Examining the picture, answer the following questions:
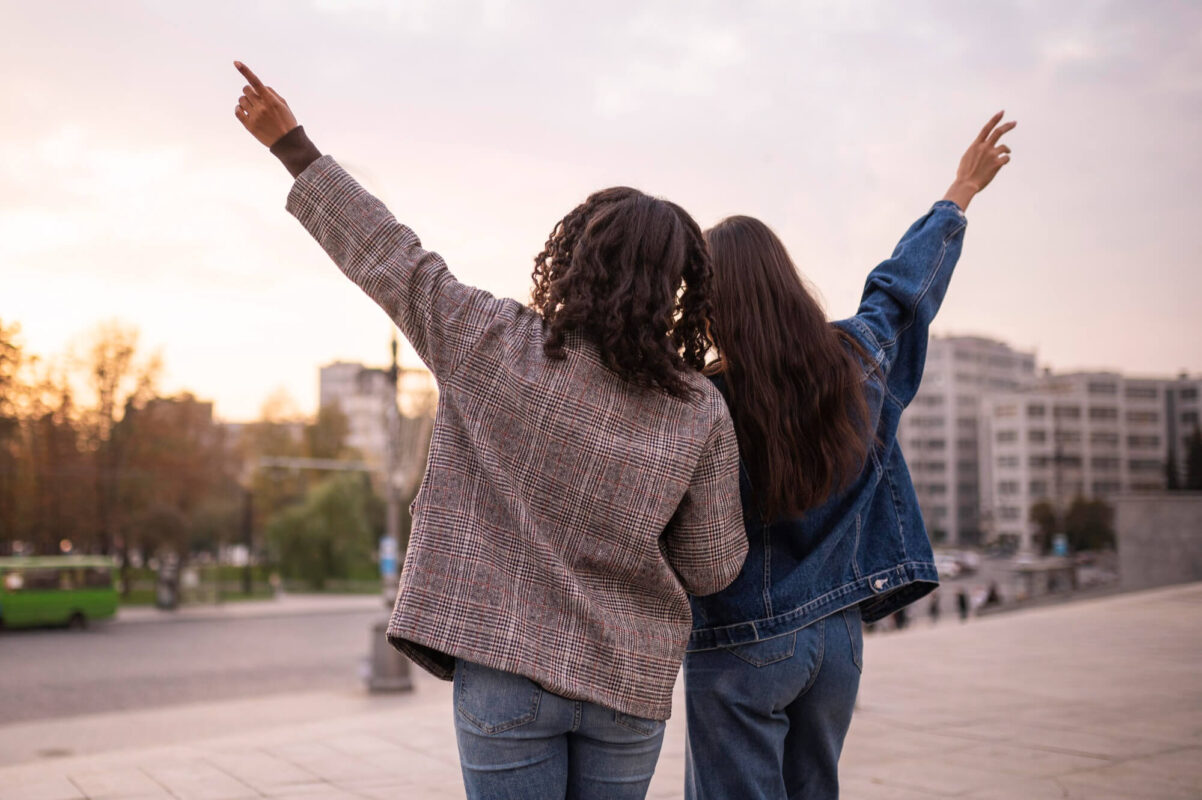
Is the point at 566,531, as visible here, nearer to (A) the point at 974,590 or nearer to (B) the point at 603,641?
(B) the point at 603,641

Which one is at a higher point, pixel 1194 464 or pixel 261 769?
pixel 1194 464

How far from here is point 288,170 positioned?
173 cm

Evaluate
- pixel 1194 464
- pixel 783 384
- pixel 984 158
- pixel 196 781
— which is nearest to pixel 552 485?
pixel 783 384

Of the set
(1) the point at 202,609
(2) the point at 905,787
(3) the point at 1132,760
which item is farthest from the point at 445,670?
(1) the point at 202,609

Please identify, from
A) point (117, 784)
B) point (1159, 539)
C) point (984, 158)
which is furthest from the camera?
point (1159, 539)

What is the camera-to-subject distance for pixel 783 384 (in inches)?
74.2

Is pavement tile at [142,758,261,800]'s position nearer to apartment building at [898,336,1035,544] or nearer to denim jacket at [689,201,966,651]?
denim jacket at [689,201,966,651]

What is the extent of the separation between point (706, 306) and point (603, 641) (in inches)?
24.0

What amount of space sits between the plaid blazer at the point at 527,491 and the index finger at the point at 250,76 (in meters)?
0.33

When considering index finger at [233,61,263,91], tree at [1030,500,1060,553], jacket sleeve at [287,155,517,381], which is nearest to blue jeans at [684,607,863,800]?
jacket sleeve at [287,155,517,381]

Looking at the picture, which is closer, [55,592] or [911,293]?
[911,293]

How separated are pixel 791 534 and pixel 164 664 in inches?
777

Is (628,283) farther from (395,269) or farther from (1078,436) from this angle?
(1078,436)

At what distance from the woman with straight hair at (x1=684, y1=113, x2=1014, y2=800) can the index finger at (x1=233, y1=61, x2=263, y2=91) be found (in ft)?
3.02
